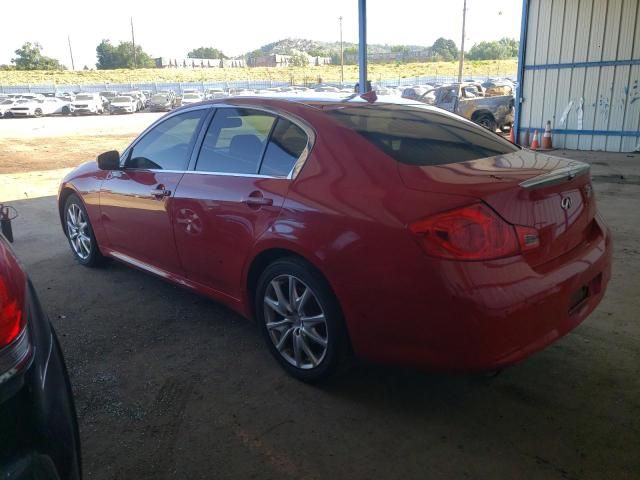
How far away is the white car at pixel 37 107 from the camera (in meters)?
33.9

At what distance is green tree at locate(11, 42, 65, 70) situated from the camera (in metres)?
81.6

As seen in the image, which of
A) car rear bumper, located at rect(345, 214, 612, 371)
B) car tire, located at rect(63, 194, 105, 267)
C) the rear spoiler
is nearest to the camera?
car rear bumper, located at rect(345, 214, 612, 371)

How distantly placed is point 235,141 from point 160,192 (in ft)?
2.42

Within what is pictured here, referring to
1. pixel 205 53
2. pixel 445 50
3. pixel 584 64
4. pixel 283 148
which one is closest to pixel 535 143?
pixel 584 64

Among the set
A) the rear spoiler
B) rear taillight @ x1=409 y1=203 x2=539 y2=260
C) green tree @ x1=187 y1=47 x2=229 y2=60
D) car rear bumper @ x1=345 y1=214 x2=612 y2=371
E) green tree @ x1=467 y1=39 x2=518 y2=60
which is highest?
green tree @ x1=187 y1=47 x2=229 y2=60

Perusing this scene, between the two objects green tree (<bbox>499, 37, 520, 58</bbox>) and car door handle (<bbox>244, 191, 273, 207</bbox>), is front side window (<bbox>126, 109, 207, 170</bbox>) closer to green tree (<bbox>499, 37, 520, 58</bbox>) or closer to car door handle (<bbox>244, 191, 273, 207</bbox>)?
car door handle (<bbox>244, 191, 273, 207</bbox>)

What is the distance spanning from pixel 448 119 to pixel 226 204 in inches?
59.6

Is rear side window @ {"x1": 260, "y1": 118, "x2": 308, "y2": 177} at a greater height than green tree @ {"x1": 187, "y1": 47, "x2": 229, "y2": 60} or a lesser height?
lesser

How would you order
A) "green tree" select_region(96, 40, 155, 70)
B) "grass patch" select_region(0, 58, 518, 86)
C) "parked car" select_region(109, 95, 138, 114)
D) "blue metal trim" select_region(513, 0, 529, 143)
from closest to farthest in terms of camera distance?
"blue metal trim" select_region(513, 0, 529, 143), "parked car" select_region(109, 95, 138, 114), "grass patch" select_region(0, 58, 518, 86), "green tree" select_region(96, 40, 155, 70)

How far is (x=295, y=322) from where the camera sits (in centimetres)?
301

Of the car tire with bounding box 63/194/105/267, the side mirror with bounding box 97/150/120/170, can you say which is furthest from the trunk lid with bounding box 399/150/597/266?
the car tire with bounding box 63/194/105/267

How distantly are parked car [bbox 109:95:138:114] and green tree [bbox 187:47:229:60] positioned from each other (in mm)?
104519

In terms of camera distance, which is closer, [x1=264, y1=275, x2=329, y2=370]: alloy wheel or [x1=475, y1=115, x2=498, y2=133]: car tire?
[x1=264, y1=275, x2=329, y2=370]: alloy wheel

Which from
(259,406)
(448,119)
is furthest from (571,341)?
(259,406)
